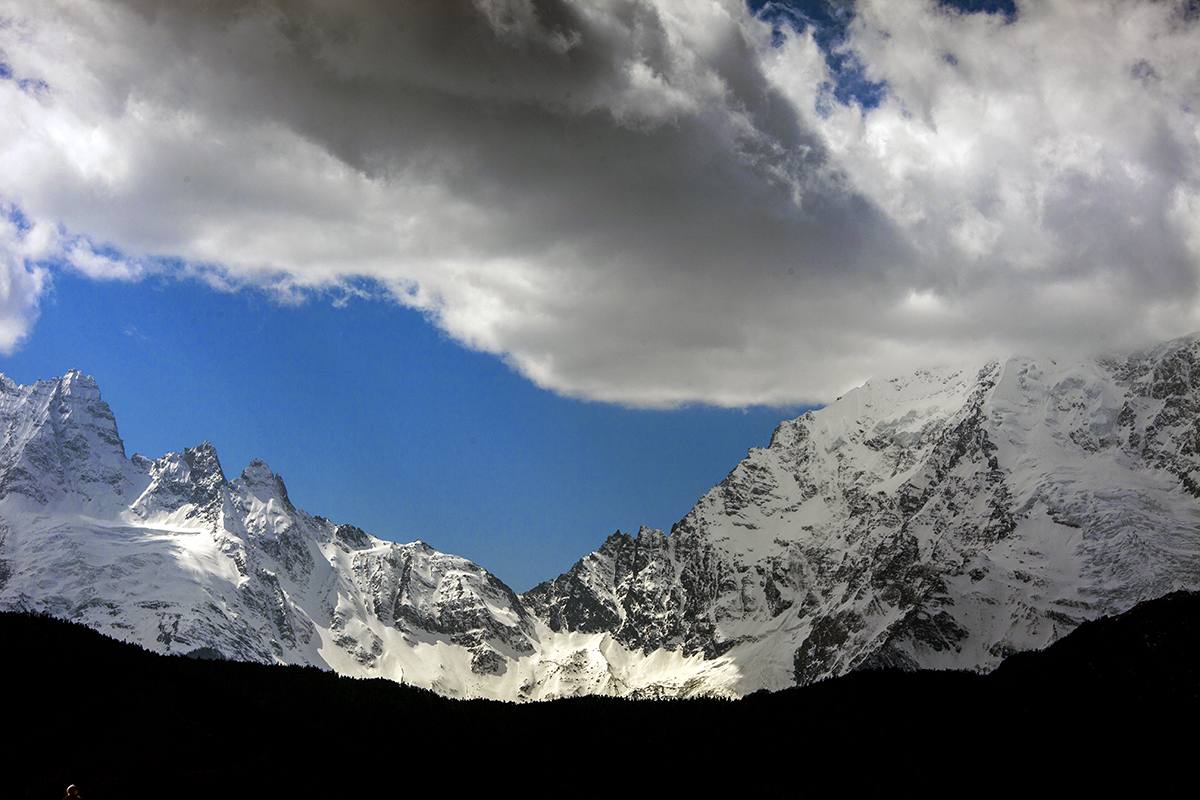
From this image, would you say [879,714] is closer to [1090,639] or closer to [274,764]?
[1090,639]

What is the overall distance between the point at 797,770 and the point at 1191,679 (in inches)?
1150

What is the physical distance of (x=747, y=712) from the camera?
94000 mm

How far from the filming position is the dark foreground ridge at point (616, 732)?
211 feet

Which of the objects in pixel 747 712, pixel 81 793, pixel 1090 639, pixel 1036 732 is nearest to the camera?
pixel 81 793

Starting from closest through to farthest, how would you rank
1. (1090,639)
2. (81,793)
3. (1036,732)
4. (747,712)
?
(81,793) → (1036,732) → (1090,639) → (747,712)

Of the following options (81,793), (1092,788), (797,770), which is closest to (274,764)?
(81,793)

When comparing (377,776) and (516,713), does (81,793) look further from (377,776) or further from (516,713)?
(516,713)

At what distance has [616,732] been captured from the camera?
92250 millimetres

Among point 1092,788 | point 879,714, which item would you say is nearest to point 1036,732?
point 1092,788

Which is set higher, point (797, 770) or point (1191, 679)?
point (1191, 679)

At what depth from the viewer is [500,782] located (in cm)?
8350

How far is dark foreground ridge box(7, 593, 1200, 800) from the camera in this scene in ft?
211

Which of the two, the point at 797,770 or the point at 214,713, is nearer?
the point at 214,713

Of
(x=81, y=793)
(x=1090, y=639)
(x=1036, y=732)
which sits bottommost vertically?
(x=81, y=793)
